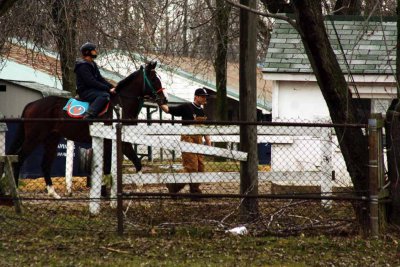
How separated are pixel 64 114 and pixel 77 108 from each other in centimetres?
26

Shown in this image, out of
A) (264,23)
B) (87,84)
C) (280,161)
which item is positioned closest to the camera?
(87,84)

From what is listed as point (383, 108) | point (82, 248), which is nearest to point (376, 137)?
point (82, 248)

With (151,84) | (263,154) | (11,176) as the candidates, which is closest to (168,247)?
(11,176)

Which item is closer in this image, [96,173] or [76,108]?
[96,173]

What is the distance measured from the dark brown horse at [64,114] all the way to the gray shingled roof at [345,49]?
4114 millimetres

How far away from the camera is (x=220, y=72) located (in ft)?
112

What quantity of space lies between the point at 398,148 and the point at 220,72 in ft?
73.1

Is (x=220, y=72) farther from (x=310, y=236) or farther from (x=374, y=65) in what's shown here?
(x=310, y=236)

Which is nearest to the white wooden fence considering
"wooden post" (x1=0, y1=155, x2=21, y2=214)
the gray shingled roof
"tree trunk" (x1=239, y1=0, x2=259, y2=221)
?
"tree trunk" (x1=239, y1=0, x2=259, y2=221)

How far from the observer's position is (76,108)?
15.5m

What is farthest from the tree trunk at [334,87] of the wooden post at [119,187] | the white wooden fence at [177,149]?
the wooden post at [119,187]

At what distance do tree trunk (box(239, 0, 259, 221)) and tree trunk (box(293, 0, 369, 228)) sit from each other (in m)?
1.09

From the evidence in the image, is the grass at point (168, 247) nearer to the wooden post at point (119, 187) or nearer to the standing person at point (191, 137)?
→ the wooden post at point (119, 187)

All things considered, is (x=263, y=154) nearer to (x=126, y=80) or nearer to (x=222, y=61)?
(x=222, y=61)
